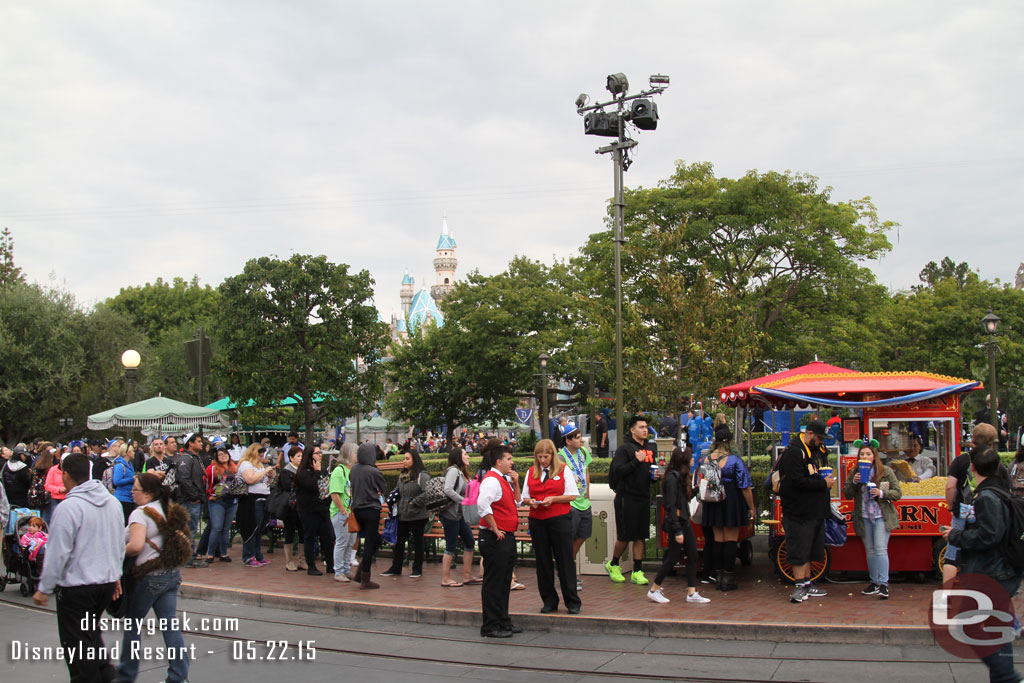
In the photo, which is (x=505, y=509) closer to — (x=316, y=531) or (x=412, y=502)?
(x=412, y=502)

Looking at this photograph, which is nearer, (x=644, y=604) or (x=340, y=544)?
(x=644, y=604)

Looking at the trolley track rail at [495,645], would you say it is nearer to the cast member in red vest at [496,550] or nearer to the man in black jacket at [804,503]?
the cast member in red vest at [496,550]

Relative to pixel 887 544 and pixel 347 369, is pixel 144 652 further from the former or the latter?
pixel 347 369

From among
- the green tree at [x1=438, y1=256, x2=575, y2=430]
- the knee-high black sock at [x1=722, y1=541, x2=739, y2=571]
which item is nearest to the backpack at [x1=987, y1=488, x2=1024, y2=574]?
the knee-high black sock at [x1=722, y1=541, x2=739, y2=571]

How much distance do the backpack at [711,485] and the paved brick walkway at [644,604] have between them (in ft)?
3.46

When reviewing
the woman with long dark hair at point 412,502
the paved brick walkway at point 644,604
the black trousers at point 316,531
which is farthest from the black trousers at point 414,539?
the black trousers at point 316,531

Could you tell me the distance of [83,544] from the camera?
5.82 m

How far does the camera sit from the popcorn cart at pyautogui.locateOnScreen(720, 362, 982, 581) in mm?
9992

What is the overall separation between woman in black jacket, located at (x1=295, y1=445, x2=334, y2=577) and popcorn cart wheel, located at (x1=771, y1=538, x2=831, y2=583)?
5727 millimetres

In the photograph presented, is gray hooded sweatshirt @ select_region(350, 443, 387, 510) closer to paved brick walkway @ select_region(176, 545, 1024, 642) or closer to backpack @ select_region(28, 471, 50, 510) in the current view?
paved brick walkway @ select_region(176, 545, 1024, 642)

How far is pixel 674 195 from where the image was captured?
112ft

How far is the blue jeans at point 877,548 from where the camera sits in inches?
365

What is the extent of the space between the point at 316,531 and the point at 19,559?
3.69 m

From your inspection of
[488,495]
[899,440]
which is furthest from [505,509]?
[899,440]
